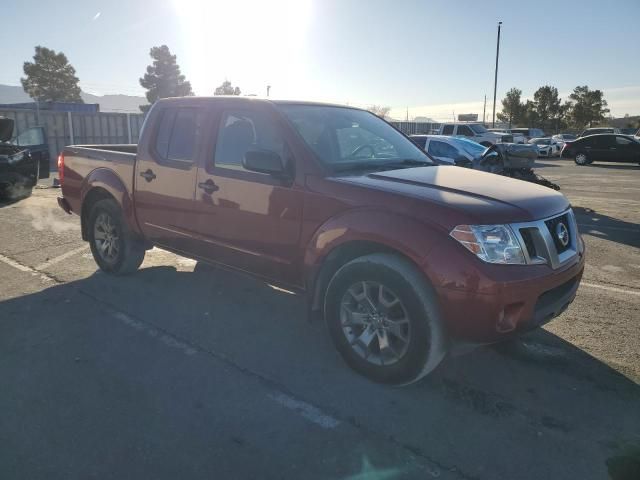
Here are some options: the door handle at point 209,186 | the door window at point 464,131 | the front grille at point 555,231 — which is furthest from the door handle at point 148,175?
the door window at point 464,131

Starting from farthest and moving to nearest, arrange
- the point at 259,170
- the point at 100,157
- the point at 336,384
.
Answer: the point at 100,157, the point at 259,170, the point at 336,384

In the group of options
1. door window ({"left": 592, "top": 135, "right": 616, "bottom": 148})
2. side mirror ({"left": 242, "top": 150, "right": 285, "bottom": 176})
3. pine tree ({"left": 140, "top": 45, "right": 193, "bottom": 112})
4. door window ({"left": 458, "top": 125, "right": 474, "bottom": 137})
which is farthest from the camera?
pine tree ({"left": 140, "top": 45, "right": 193, "bottom": 112})

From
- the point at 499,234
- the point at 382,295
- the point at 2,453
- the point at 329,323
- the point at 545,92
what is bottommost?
the point at 2,453

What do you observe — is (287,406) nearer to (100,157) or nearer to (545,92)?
(100,157)

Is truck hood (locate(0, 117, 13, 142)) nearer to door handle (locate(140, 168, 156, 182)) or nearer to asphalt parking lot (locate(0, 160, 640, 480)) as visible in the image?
asphalt parking lot (locate(0, 160, 640, 480))

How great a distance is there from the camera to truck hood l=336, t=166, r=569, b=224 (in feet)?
9.48

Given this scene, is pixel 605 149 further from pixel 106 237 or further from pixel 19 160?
pixel 106 237

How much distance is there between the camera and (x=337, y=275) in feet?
10.6

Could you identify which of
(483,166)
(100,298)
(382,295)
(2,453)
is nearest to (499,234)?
(382,295)

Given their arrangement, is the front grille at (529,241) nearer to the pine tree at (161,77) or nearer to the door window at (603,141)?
the door window at (603,141)

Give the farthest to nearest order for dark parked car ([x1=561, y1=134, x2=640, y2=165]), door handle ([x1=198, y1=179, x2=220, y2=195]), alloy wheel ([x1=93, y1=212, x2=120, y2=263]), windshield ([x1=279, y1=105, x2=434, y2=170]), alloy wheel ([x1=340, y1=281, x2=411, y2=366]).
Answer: dark parked car ([x1=561, y1=134, x2=640, y2=165]) < alloy wheel ([x1=93, y1=212, x2=120, y2=263]) < door handle ([x1=198, y1=179, x2=220, y2=195]) < windshield ([x1=279, y1=105, x2=434, y2=170]) < alloy wheel ([x1=340, y1=281, x2=411, y2=366])

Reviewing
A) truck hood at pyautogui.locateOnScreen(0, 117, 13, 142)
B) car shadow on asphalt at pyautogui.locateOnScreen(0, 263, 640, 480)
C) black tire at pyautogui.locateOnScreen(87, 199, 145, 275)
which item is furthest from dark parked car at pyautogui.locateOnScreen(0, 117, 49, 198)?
car shadow on asphalt at pyautogui.locateOnScreen(0, 263, 640, 480)

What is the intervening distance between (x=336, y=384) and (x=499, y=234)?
4.54 feet

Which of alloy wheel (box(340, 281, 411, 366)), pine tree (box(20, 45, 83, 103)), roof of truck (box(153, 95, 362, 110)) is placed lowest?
alloy wheel (box(340, 281, 411, 366))
